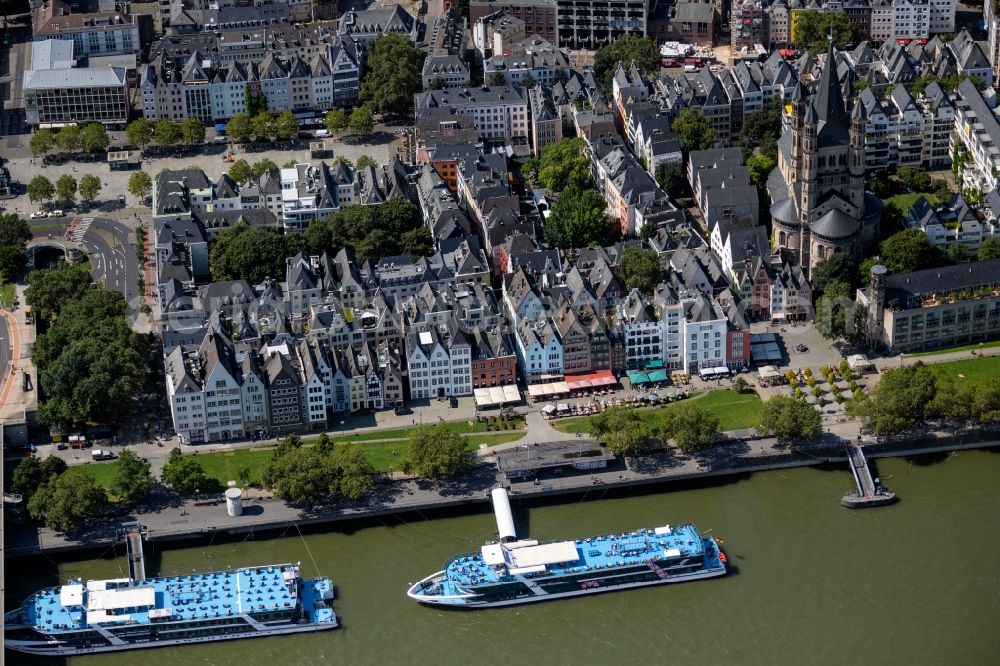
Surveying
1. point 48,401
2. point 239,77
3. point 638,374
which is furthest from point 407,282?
point 239,77

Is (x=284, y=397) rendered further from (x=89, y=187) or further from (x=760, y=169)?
(x=760, y=169)

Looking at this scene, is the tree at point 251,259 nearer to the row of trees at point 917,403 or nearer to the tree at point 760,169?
the tree at point 760,169

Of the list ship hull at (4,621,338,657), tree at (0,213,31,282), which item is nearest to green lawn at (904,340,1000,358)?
ship hull at (4,621,338,657)

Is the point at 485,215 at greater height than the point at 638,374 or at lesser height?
greater

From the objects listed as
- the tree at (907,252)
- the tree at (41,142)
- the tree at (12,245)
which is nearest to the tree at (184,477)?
the tree at (12,245)

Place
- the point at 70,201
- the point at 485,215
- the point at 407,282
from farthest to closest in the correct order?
the point at 70,201 → the point at 485,215 → the point at 407,282

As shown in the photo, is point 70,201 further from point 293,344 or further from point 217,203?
point 293,344

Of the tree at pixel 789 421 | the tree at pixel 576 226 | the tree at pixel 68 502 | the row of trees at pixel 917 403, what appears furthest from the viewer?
the tree at pixel 576 226

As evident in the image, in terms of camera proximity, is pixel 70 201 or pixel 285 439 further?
pixel 70 201
